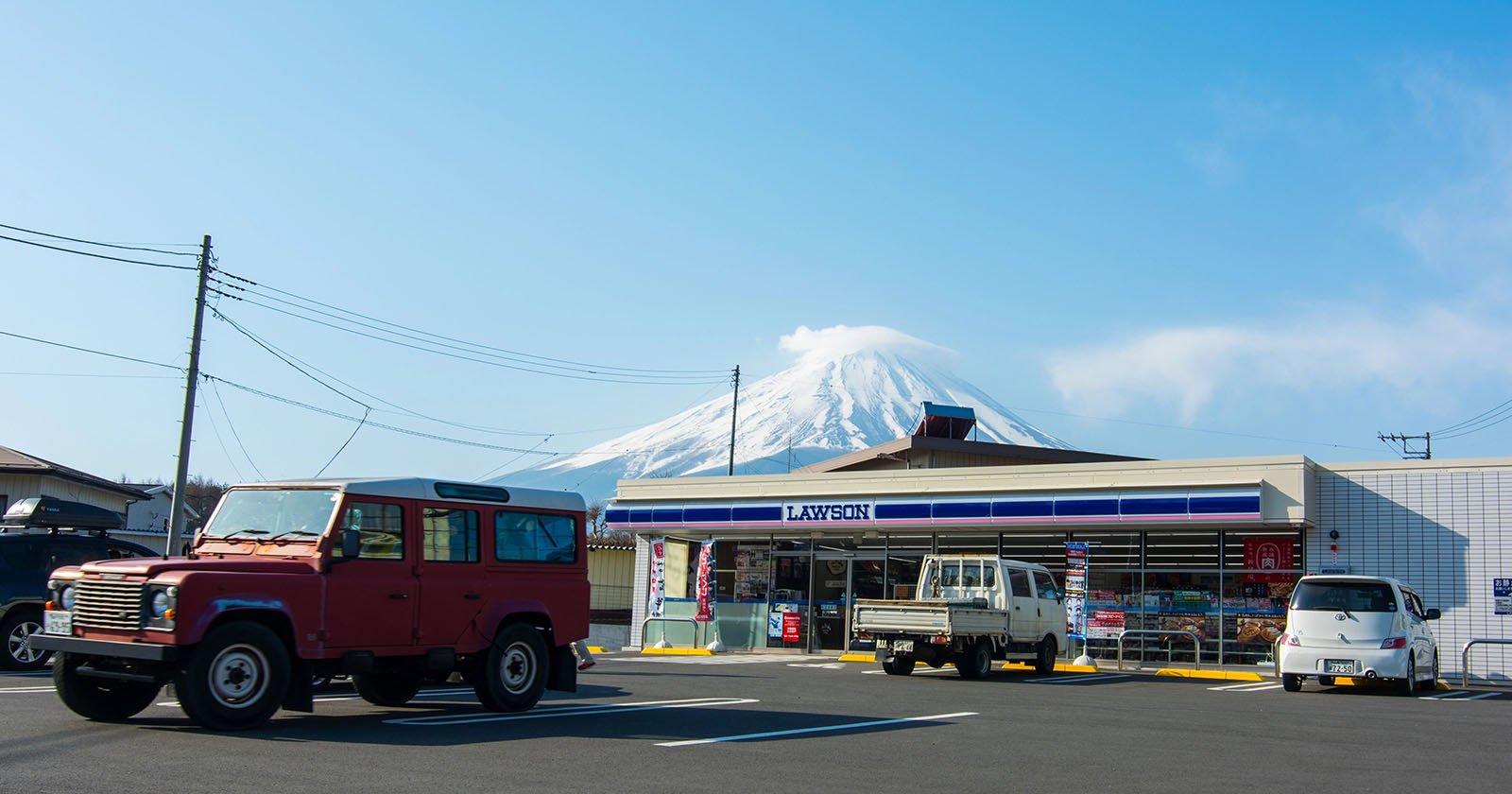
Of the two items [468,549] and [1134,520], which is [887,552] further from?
[468,549]

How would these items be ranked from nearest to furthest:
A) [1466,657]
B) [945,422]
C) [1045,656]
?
[1466,657], [1045,656], [945,422]

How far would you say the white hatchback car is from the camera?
18.4m

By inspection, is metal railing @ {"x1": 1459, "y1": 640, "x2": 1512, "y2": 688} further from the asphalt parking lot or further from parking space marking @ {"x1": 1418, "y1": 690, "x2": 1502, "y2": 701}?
the asphalt parking lot

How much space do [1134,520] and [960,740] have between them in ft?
51.4

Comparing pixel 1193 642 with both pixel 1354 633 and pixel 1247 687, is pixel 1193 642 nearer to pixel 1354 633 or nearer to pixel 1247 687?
pixel 1247 687

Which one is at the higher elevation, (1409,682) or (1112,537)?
(1112,537)

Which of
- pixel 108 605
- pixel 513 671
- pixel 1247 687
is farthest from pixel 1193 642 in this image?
pixel 108 605

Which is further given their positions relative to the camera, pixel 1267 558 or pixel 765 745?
pixel 1267 558

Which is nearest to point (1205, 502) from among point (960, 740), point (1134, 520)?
point (1134, 520)

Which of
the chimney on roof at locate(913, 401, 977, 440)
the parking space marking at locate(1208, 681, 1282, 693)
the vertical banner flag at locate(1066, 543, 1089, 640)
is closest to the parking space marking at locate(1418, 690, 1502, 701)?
the parking space marking at locate(1208, 681, 1282, 693)

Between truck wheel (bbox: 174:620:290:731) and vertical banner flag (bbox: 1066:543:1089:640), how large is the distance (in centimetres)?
1904

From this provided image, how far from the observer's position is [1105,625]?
88.8 feet

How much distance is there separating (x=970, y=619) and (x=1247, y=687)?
180 inches

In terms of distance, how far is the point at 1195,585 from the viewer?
26.3m
